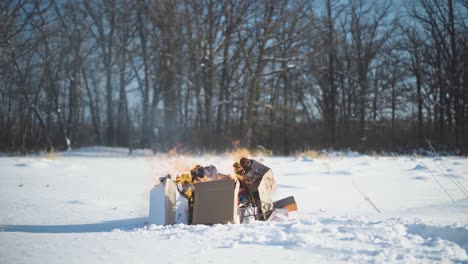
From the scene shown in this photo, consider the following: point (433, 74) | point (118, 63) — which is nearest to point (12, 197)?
point (118, 63)

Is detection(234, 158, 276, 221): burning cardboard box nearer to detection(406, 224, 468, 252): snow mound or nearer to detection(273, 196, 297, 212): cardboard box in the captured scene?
detection(273, 196, 297, 212): cardboard box

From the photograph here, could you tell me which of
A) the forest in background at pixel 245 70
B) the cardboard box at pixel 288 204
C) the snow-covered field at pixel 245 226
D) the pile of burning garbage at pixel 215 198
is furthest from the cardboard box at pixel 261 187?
the forest in background at pixel 245 70

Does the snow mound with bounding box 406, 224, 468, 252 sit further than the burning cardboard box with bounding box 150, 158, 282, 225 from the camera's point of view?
No

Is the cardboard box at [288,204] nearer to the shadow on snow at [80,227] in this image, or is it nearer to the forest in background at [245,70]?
the shadow on snow at [80,227]

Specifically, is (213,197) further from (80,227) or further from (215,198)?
(80,227)

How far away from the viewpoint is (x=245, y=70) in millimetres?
18875

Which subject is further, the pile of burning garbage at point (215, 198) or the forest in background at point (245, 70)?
the forest in background at point (245, 70)

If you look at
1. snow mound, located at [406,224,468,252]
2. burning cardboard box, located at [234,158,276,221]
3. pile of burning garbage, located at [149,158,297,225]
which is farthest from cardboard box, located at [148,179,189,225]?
snow mound, located at [406,224,468,252]

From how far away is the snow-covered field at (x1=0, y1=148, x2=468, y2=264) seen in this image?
2.80m

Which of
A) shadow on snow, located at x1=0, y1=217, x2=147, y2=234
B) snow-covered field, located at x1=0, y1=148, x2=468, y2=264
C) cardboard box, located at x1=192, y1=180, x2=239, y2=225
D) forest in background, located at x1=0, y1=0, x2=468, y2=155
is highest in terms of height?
forest in background, located at x1=0, y1=0, x2=468, y2=155

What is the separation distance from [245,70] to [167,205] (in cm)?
1543

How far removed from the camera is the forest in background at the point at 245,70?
17.7m

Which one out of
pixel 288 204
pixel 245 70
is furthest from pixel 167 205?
→ pixel 245 70

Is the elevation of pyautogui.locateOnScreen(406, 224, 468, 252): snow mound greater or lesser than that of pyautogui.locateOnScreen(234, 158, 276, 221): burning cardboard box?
lesser
